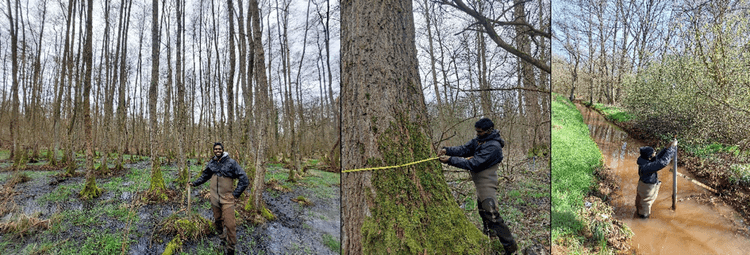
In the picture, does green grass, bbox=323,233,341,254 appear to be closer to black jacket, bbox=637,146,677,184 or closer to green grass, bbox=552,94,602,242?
green grass, bbox=552,94,602,242

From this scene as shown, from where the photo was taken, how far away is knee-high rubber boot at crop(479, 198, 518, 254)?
2.73 m

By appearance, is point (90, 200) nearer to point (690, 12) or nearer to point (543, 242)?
point (543, 242)

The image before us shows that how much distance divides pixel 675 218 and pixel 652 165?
2.52ft

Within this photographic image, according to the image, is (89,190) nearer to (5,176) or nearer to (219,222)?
A: (5,176)

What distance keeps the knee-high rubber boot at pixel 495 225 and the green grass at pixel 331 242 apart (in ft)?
13.5

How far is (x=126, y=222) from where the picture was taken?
4.29m

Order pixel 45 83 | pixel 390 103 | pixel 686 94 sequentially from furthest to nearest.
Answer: pixel 45 83, pixel 686 94, pixel 390 103

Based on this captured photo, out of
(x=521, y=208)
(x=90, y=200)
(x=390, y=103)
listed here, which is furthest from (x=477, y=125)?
(x=90, y=200)

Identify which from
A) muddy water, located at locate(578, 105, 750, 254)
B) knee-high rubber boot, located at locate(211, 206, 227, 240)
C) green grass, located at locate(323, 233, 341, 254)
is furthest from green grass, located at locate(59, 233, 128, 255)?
muddy water, located at locate(578, 105, 750, 254)

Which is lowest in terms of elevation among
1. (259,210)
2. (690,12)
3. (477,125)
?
(259,210)

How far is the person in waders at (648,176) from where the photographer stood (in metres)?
3.30

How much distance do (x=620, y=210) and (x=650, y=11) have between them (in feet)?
9.21

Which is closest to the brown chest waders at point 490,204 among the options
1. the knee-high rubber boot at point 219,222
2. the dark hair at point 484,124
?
the dark hair at point 484,124

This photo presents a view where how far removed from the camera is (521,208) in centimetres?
455
